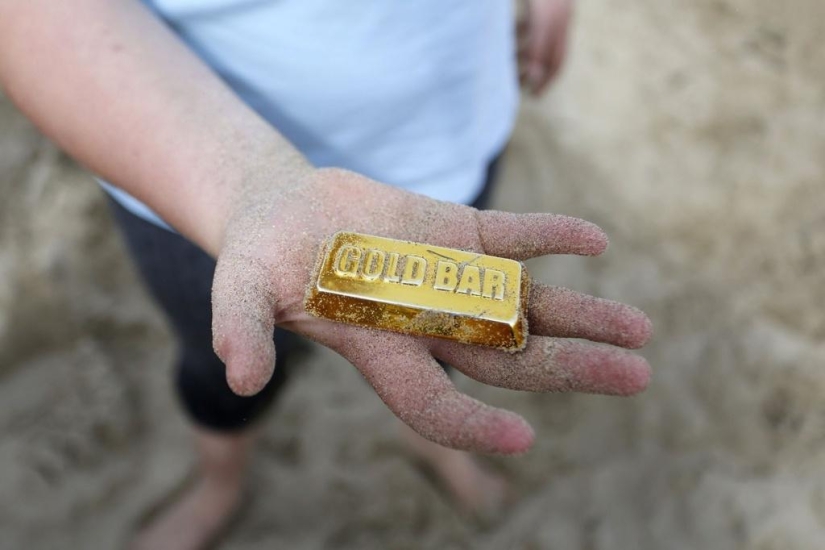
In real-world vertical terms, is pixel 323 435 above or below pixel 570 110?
below

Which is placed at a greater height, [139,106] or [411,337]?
[139,106]

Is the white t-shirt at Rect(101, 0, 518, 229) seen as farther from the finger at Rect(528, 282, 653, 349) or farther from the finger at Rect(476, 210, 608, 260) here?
the finger at Rect(528, 282, 653, 349)

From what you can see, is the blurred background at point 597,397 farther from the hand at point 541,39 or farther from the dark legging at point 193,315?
the hand at point 541,39

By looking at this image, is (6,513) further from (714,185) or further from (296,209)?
(714,185)

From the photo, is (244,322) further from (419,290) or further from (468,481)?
(468,481)

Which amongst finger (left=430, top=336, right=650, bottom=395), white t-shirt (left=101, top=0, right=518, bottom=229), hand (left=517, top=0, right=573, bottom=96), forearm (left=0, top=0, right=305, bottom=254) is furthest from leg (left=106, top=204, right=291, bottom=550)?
hand (left=517, top=0, right=573, bottom=96)

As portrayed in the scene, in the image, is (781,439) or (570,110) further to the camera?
(570,110)

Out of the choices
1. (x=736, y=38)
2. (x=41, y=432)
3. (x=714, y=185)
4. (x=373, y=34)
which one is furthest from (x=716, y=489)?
(x=41, y=432)

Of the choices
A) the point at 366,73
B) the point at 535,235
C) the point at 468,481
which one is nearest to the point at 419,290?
the point at 535,235
